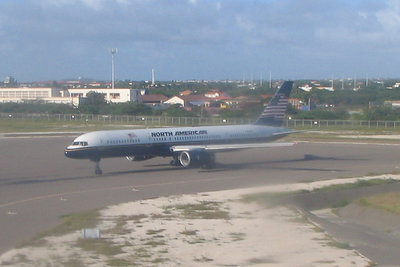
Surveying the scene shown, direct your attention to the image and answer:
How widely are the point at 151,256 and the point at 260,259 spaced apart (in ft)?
10.1

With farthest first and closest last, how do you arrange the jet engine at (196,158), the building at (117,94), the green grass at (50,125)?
the building at (117,94), the green grass at (50,125), the jet engine at (196,158)

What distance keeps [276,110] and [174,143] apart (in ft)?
33.3

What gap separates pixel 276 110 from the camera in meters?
47.8

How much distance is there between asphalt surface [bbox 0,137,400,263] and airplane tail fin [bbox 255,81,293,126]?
2768 millimetres

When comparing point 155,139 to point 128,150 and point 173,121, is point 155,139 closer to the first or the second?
point 128,150

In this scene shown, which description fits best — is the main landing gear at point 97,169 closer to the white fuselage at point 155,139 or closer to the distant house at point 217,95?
the white fuselage at point 155,139

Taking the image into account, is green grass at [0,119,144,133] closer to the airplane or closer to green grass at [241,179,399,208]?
the airplane

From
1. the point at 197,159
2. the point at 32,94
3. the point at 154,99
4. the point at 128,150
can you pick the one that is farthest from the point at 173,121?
the point at 32,94

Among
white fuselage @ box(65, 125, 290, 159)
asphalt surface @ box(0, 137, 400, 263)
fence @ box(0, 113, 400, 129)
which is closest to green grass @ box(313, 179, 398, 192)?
asphalt surface @ box(0, 137, 400, 263)

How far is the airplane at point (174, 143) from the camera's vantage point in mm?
38031

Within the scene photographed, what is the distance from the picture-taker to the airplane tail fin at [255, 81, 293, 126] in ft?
156

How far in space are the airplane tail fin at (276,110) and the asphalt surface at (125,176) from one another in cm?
277

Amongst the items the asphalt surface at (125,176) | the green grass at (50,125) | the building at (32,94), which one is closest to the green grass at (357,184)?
the asphalt surface at (125,176)

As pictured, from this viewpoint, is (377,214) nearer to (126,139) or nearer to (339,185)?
(339,185)
